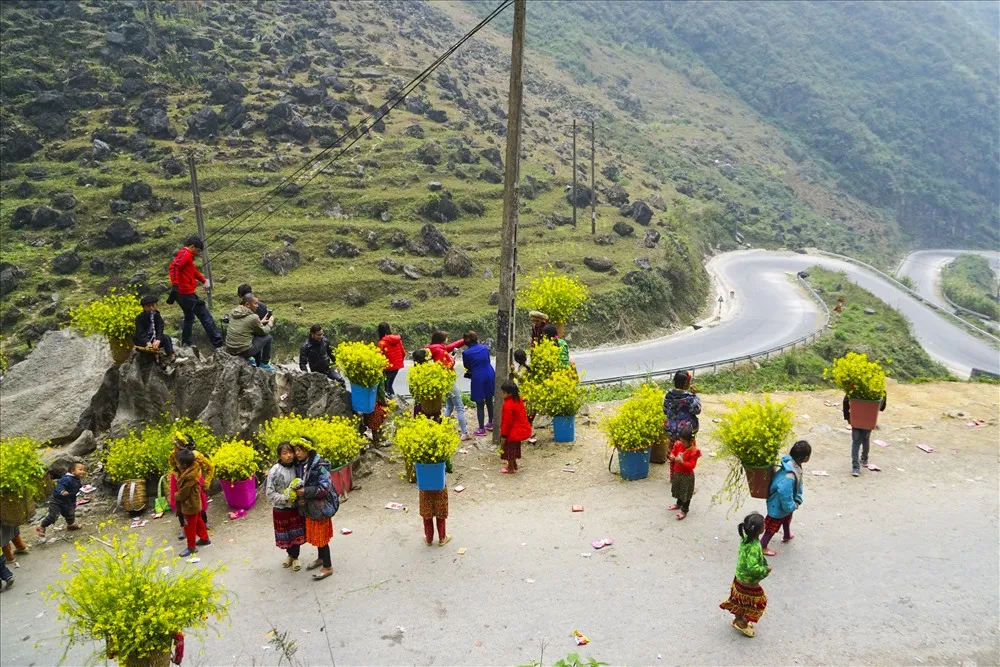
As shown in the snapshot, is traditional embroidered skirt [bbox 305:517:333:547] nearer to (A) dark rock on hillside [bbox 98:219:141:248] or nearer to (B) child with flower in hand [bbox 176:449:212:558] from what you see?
(B) child with flower in hand [bbox 176:449:212:558]

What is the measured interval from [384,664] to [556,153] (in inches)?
2137

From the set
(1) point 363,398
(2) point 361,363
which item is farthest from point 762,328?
(2) point 361,363

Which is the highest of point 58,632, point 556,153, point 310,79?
point 310,79

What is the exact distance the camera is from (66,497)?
30.9 feet

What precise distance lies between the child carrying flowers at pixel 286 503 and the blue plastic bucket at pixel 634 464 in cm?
476

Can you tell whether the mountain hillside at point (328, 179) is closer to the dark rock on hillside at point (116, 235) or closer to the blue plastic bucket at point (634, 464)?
the dark rock on hillside at point (116, 235)

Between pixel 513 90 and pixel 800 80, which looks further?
pixel 800 80

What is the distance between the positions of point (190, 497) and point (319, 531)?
2.02 metres

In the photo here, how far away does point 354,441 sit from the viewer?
9719 mm

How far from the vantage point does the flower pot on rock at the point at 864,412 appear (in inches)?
393

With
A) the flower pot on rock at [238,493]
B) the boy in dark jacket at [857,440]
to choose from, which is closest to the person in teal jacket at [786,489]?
the boy in dark jacket at [857,440]

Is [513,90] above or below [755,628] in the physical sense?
above

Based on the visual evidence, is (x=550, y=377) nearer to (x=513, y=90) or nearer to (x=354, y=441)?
(x=354, y=441)

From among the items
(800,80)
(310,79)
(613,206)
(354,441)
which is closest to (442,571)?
(354,441)
